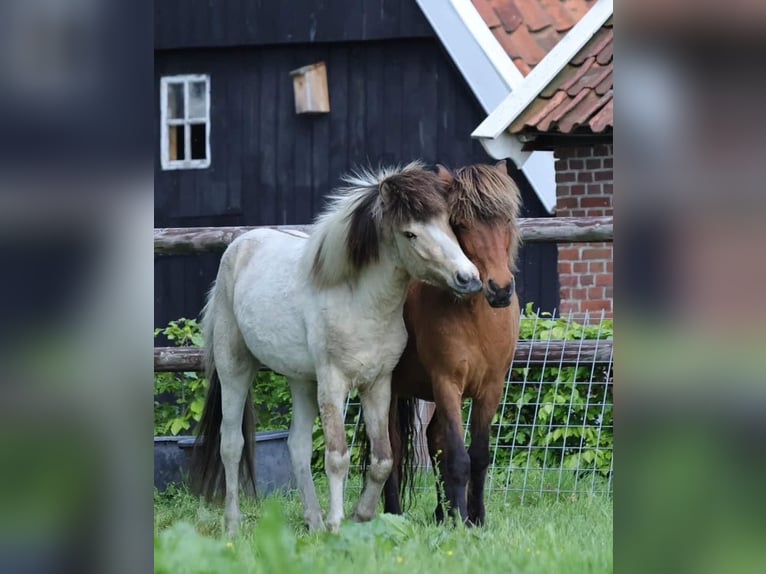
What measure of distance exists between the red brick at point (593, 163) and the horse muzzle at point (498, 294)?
518cm

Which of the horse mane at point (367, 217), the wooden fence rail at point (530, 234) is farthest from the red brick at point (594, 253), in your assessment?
the horse mane at point (367, 217)

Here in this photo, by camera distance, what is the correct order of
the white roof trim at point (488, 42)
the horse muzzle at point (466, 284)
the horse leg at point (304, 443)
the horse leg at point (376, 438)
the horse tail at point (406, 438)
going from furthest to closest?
1. the white roof trim at point (488, 42)
2. the horse tail at point (406, 438)
3. the horse leg at point (304, 443)
4. the horse leg at point (376, 438)
5. the horse muzzle at point (466, 284)

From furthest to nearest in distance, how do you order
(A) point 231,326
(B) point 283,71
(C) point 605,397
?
(B) point 283,71 → (C) point 605,397 → (A) point 231,326

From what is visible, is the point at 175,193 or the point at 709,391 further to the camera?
the point at 175,193

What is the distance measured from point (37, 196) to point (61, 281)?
0.12 meters

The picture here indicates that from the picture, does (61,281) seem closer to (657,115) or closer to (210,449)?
(657,115)

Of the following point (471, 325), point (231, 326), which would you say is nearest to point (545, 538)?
point (471, 325)

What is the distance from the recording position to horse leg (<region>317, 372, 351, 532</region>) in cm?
523

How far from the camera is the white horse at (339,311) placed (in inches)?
199

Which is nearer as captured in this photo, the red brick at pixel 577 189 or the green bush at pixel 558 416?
the green bush at pixel 558 416

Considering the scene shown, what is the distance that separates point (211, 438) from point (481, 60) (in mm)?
6783

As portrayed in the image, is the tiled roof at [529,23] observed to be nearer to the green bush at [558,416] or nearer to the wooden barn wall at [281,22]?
the wooden barn wall at [281,22]

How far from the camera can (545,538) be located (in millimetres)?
4168

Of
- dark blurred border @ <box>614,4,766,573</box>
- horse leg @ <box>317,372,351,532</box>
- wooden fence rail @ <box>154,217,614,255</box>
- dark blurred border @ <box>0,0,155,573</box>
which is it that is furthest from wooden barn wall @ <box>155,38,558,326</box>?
dark blurred border @ <box>614,4,766,573</box>
